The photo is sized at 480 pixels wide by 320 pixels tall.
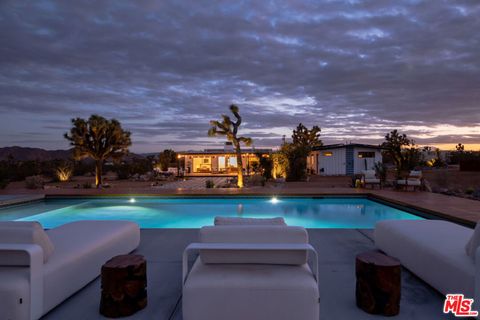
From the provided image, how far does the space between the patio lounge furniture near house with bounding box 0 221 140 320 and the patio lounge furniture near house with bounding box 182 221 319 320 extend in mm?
1260

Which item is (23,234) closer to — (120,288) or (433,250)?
(120,288)

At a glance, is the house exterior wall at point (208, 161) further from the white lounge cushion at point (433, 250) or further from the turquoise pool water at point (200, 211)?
the white lounge cushion at point (433, 250)

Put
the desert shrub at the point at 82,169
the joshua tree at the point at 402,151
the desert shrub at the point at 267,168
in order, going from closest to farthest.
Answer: the joshua tree at the point at 402,151
the desert shrub at the point at 267,168
the desert shrub at the point at 82,169

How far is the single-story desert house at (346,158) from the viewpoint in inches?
968

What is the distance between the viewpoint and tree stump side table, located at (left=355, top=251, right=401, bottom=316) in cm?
249

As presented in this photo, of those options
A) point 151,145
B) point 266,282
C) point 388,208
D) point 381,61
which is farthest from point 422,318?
point 151,145

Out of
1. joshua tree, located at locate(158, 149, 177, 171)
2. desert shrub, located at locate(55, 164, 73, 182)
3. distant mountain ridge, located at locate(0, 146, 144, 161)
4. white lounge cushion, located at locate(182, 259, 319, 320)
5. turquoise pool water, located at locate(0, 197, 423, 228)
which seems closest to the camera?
white lounge cushion, located at locate(182, 259, 319, 320)

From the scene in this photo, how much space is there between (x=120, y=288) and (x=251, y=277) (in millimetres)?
1186

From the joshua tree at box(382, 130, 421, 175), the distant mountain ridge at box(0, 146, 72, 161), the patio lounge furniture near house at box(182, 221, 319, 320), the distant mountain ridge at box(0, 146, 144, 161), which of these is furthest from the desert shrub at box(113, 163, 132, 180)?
the distant mountain ridge at box(0, 146, 72, 161)

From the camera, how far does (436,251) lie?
118 inches

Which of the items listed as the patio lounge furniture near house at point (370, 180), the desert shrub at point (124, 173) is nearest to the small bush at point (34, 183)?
the desert shrub at point (124, 173)

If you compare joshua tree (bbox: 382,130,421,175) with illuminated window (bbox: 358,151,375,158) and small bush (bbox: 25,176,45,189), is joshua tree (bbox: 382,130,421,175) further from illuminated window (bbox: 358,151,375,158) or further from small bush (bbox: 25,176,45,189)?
small bush (bbox: 25,176,45,189)

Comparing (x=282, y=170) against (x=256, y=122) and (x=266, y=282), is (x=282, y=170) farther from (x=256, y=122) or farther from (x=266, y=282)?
(x=266, y=282)

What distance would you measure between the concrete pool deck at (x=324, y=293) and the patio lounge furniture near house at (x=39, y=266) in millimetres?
181
